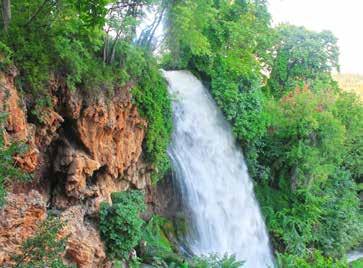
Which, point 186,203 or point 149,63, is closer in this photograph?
point 149,63

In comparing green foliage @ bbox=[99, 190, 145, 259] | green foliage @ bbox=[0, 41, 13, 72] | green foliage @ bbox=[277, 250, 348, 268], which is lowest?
green foliage @ bbox=[277, 250, 348, 268]

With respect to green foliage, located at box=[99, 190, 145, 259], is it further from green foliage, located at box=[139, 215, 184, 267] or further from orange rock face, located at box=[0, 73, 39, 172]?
orange rock face, located at box=[0, 73, 39, 172]

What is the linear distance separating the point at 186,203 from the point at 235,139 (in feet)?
14.3

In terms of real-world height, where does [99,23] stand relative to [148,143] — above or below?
above

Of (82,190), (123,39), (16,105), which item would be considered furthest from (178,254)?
(16,105)

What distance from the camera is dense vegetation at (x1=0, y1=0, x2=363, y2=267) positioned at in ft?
28.9

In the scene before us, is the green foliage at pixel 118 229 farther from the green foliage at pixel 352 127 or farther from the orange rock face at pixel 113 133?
the green foliage at pixel 352 127

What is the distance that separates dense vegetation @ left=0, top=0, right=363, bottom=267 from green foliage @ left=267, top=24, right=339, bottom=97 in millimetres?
54

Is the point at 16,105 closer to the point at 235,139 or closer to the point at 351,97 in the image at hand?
the point at 235,139

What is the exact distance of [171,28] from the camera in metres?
12.6

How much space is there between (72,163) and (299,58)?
54.0 ft

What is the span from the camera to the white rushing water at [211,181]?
45.6 feet

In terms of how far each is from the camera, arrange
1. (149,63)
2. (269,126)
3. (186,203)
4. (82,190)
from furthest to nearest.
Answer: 1. (269,126)
2. (186,203)
3. (149,63)
4. (82,190)

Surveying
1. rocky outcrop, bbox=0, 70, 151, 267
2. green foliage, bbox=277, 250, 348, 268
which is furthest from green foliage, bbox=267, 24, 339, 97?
rocky outcrop, bbox=0, 70, 151, 267
